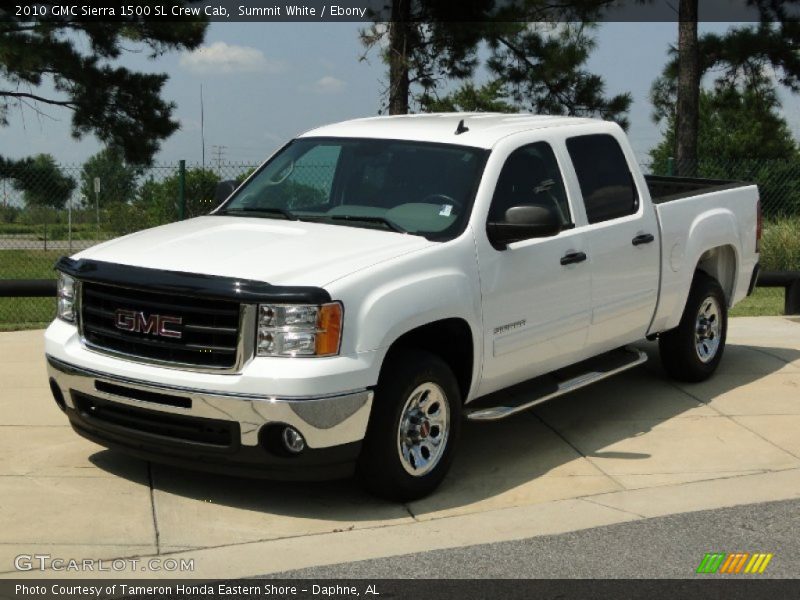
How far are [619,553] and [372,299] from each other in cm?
170

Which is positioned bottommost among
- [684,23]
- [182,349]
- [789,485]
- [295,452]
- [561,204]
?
[789,485]

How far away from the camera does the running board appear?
722cm

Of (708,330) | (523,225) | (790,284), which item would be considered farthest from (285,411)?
(790,284)

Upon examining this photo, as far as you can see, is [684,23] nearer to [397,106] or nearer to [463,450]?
[397,106]

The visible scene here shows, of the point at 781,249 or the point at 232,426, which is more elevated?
the point at 232,426

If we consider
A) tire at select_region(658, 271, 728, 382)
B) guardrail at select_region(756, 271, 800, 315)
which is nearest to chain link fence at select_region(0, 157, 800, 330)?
guardrail at select_region(756, 271, 800, 315)

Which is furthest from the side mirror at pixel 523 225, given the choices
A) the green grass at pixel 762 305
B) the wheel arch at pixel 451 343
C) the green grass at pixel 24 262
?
the green grass at pixel 24 262

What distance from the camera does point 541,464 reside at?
764 centimetres

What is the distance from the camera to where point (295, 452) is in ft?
20.5

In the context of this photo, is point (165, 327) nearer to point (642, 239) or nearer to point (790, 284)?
point (642, 239)

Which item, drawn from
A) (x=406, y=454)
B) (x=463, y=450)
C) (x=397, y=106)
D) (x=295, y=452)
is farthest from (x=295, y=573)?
(x=397, y=106)

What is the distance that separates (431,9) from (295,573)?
1712 centimetres

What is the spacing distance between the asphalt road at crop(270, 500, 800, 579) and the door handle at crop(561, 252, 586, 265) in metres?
1.76

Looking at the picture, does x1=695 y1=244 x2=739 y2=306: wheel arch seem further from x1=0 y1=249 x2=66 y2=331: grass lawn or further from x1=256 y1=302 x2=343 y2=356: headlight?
x1=0 y1=249 x2=66 y2=331: grass lawn
